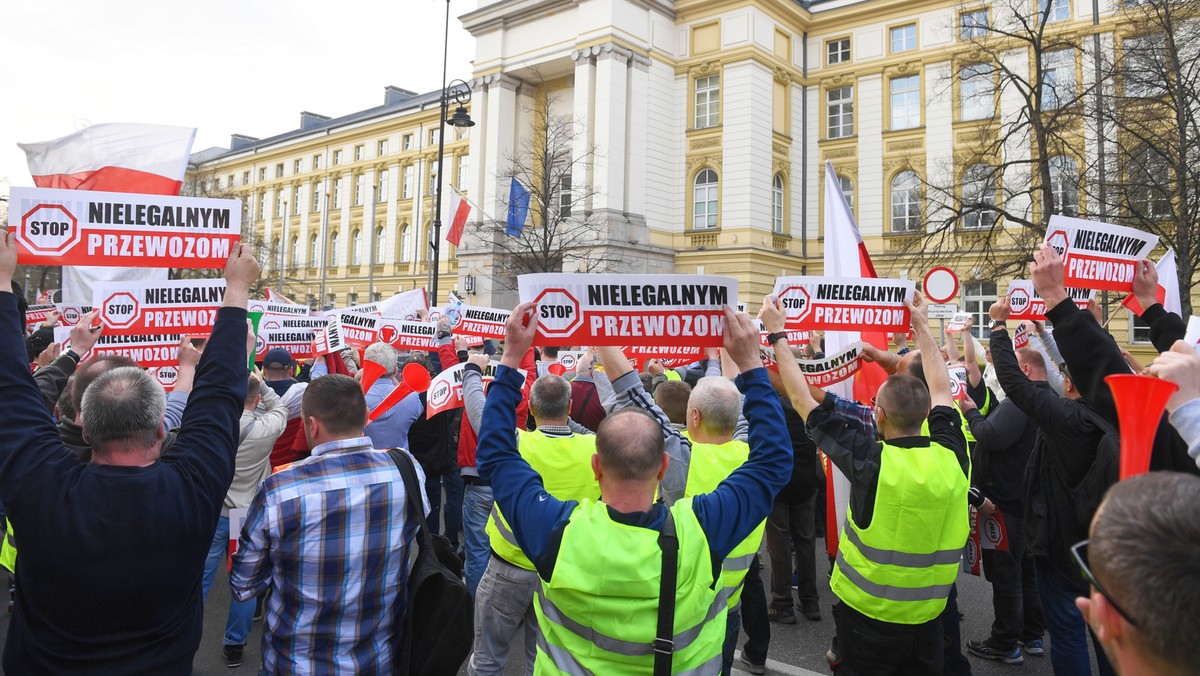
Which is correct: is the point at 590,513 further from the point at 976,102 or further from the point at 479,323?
the point at 976,102

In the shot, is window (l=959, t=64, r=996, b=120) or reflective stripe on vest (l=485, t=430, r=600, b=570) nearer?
reflective stripe on vest (l=485, t=430, r=600, b=570)

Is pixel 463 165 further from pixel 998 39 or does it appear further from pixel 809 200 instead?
pixel 998 39

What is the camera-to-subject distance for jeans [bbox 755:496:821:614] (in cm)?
609

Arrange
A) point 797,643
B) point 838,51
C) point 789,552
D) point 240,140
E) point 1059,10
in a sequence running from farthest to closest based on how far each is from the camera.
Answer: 1. point 240,140
2. point 838,51
3. point 1059,10
4. point 789,552
5. point 797,643

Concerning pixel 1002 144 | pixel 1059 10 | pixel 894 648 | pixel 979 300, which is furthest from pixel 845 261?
pixel 1059 10

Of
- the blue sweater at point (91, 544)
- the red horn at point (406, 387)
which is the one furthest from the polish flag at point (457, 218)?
the blue sweater at point (91, 544)

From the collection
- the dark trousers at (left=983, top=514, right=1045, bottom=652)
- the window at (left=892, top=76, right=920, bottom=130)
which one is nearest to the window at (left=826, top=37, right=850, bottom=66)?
the window at (left=892, top=76, right=920, bottom=130)

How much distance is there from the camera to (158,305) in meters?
5.60

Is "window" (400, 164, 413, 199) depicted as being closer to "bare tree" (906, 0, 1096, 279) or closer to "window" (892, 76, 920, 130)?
"window" (892, 76, 920, 130)

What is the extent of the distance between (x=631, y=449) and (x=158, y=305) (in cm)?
470

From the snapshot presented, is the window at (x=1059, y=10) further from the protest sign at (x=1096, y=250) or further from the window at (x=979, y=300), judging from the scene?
the protest sign at (x=1096, y=250)

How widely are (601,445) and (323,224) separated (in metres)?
57.0

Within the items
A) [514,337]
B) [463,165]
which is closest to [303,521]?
[514,337]

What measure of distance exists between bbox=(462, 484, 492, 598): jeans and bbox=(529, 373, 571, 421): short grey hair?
1.46m
